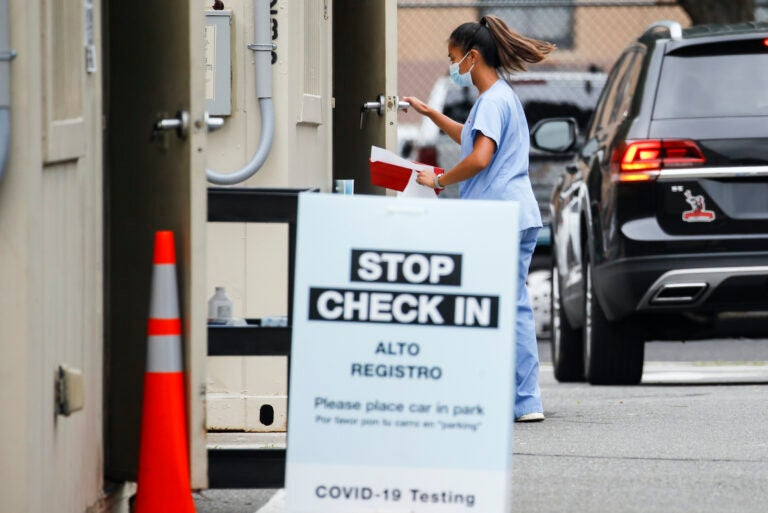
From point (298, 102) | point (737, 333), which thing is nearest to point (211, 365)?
point (298, 102)

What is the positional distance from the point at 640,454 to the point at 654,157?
83.4 inches

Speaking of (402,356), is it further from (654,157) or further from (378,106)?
(378,106)

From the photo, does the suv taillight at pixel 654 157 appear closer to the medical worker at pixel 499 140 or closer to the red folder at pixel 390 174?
the medical worker at pixel 499 140

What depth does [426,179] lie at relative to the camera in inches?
295

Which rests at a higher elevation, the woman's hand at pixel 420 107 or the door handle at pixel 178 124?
the woman's hand at pixel 420 107

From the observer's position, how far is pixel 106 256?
209 inches

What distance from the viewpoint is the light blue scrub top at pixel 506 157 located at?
24.3 ft

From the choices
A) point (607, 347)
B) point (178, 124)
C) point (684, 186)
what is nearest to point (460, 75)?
point (684, 186)

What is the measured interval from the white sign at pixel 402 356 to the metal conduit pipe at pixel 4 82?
0.79 metres

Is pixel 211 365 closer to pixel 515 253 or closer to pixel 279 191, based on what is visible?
pixel 279 191

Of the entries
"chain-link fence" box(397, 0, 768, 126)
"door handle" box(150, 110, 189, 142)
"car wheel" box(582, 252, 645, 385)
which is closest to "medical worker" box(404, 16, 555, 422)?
"car wheel" box(582, 252, 645, 385)

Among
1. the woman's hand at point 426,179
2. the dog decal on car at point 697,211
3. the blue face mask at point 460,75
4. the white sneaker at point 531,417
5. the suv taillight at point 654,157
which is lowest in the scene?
the white sneaker at point 531,417

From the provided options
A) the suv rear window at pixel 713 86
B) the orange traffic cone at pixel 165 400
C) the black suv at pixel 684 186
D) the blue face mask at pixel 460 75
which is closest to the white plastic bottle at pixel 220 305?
the orange traffic cone at pixel 165 400

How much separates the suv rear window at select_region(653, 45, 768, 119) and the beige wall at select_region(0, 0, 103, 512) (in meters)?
4.20
